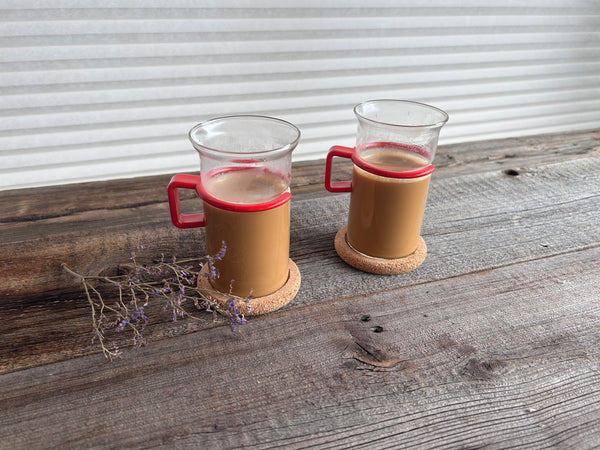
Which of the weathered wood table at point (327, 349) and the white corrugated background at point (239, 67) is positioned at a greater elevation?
the white corrugated background at point (239, 67)

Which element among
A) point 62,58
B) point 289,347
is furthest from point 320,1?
point 289,347

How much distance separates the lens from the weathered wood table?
0.52 m

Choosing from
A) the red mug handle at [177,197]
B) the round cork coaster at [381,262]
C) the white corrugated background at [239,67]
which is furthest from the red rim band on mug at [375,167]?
the white corrugated background at [239,67]

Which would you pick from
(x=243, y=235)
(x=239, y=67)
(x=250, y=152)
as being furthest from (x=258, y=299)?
(x=239, y=67)

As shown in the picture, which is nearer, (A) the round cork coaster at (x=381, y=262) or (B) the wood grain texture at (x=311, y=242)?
(B) the wood grain texture at (x=311, y=242)

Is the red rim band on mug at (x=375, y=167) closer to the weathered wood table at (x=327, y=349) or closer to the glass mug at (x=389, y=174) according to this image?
the glass mug at (x=389, y=174)

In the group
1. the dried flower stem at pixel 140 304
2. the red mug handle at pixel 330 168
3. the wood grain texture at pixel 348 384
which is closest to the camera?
the wood grain texture at pixel 348 384

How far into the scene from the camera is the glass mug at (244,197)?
0.61 meters

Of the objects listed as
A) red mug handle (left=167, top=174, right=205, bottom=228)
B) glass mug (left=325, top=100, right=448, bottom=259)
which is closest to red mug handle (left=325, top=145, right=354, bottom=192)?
glass mug (left=325, top=100, right=448, bottom=259)

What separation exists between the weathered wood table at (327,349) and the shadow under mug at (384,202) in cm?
6

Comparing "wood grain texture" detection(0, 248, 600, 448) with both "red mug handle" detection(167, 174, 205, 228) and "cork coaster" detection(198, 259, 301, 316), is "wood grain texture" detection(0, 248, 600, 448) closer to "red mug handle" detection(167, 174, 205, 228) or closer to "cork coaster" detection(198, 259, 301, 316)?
"cork coaster" detection(198, 259, 301, 316)

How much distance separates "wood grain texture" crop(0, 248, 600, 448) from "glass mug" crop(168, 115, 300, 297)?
75 mm

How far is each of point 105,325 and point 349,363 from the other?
33 cm

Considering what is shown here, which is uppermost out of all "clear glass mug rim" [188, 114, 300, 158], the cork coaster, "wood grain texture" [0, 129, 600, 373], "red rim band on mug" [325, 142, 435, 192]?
"clear glass mug rim" [188, 114, 300, 158]
